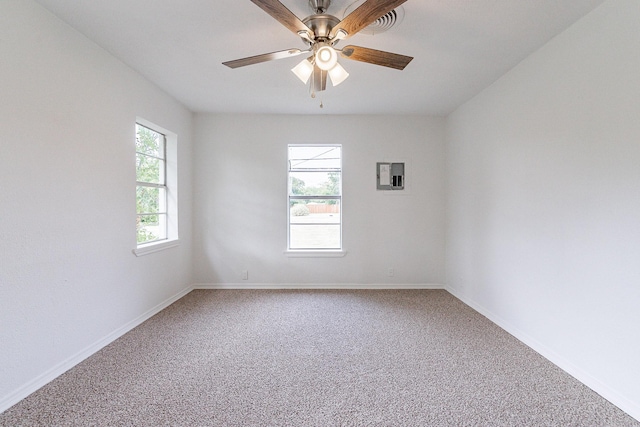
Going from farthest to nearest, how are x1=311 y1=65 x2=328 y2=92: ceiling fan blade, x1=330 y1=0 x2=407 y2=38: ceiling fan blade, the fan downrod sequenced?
x1=311 y1=65 x2=328 y2=92: ceiling fan blade, the fan downrod, x1=330 y1=0 x2=407 y2=38: ceiling fan blade

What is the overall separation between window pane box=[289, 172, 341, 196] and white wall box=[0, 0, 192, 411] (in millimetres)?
2026

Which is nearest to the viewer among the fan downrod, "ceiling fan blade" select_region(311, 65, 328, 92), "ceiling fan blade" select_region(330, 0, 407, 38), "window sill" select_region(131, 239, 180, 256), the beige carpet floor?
"ceiling fan blade" select_region(330, 0, 407, 38)

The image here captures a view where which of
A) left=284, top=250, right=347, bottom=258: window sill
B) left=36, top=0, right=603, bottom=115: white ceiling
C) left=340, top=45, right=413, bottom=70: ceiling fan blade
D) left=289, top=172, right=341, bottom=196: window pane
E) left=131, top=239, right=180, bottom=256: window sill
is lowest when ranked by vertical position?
left=284, top=250, right=347, bottom=258: window sill

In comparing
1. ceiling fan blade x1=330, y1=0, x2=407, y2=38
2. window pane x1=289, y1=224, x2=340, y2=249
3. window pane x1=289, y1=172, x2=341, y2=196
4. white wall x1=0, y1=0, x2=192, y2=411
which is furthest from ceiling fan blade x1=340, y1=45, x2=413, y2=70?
window pane x1=289, y1=224, x2=340, y2=249

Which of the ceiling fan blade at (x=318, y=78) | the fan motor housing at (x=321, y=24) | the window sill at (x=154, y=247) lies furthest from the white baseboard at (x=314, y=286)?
the fan motor housing at (x=321, y=24)

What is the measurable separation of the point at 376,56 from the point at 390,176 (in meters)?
2.41

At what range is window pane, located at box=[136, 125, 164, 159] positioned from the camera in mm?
3164

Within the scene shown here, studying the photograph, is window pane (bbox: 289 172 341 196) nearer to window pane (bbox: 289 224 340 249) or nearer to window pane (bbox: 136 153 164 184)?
window pane (bbox: 289 224 340 249)

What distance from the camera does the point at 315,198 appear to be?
4176 mm

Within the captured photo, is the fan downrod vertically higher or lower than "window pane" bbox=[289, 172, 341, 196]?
higher

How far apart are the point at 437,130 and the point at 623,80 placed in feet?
7.91

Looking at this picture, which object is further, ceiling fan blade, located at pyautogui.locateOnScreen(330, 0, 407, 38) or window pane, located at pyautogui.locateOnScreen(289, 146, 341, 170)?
window pane, located at pyautogui.locateOnScreen(289, 146, 341, 170)

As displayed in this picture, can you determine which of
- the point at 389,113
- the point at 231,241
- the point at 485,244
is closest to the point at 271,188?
the point at 231,241

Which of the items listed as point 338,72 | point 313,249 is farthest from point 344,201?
point 338,72
